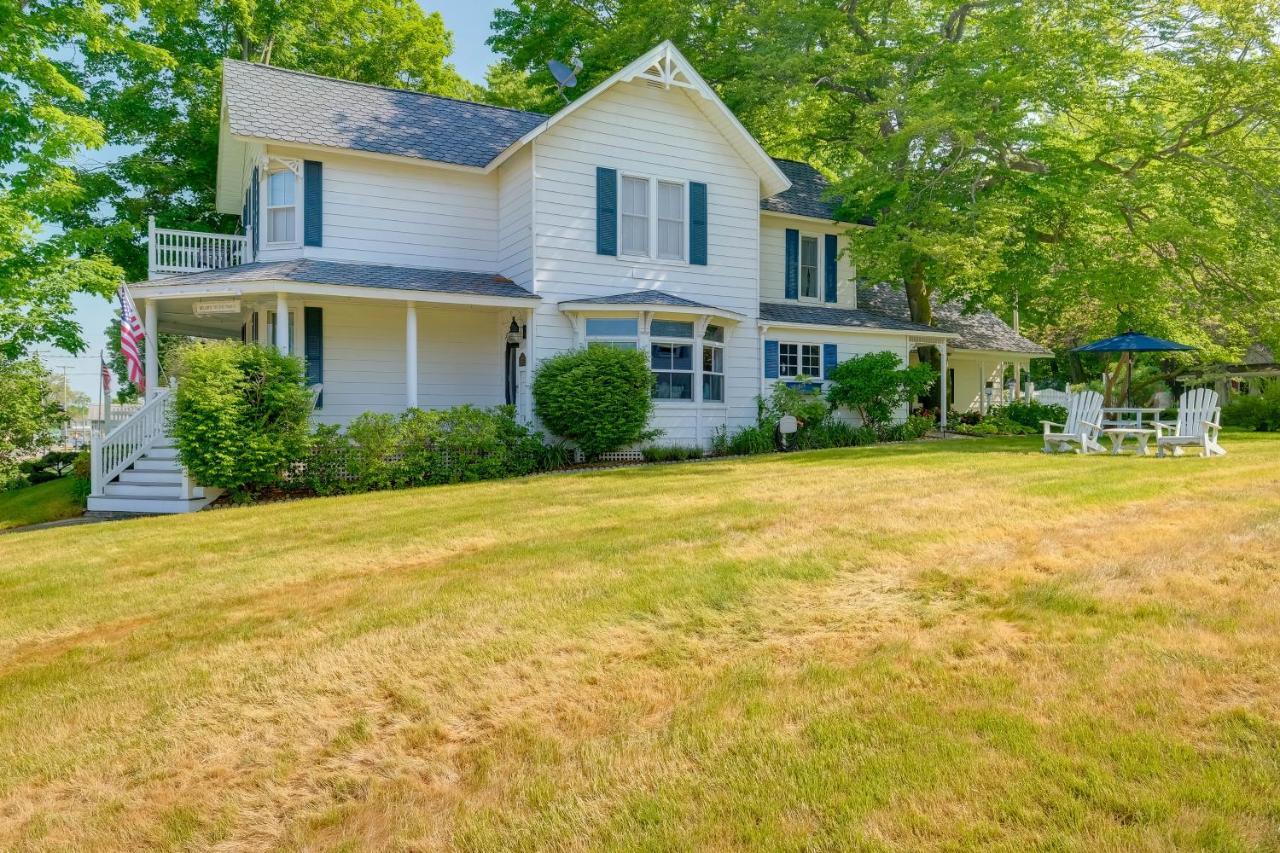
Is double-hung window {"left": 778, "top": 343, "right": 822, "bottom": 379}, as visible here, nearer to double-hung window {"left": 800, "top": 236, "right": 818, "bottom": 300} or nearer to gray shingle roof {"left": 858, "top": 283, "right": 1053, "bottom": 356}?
double-hung window {"left": 800, "top": 236, "right": 818, "bottom": 300}

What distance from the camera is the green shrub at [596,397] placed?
14.3 m

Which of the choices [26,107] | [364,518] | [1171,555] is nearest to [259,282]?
[364,518]

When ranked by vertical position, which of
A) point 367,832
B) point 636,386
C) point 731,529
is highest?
point 636,386

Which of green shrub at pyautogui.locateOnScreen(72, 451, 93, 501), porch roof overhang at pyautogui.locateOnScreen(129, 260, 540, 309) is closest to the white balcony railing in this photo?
porch roof overhang at pyautogui.locateOnScreen(129, 260, 540, 309)

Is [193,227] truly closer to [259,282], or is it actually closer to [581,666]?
[259,282]

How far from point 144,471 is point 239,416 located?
2841 mm

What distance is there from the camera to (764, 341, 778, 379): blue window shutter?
1802cm

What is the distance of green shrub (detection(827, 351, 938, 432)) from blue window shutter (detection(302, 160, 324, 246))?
38.3ft

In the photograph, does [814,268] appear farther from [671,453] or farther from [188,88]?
[188,88]

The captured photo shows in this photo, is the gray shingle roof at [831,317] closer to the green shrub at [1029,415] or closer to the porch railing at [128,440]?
the green shrub at [1029,415]

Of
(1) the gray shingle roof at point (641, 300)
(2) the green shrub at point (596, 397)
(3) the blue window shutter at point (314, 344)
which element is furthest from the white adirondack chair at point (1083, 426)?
(3) the blue window shutter at point (314, 344)

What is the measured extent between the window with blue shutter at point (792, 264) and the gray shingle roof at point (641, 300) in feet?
13.8

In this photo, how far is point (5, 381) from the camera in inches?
733

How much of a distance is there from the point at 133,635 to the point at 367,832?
131 inches
